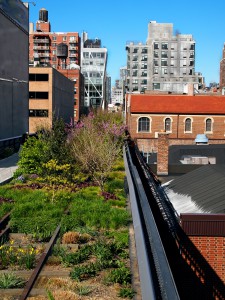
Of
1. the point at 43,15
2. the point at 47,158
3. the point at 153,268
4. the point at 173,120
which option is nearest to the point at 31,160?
the point at 47,158

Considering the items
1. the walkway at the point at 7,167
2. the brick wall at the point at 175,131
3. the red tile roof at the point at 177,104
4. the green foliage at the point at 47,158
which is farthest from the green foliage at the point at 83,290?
the red tile roof at the point at 177,104

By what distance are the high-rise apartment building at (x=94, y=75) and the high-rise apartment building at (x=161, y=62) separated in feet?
51.1

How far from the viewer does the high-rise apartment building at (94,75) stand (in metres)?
143

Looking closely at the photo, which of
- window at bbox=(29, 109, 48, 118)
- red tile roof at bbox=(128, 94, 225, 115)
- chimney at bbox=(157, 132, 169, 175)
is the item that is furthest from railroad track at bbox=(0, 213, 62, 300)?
window at bbox=(29, 109, 48, 118)

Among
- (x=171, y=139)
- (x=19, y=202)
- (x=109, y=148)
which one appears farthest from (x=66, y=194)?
(x=171, y=139)

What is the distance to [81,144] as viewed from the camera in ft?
84.9

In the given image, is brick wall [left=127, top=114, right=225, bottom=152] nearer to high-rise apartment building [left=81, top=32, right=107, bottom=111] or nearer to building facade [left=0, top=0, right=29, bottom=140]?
building facade [left=0, top=0, right=29, bottom=140]

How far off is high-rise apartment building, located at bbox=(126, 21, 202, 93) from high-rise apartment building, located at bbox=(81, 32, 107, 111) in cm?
1559

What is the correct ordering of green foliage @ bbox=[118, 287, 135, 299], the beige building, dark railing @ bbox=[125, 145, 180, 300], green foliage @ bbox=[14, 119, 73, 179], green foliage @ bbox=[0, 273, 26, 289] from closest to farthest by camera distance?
dark railing @ bbox=[125, 145, 180, 300] → green foliage @ bbox=[118, 287, 135, 299] → green foliage @ bbox=[0, 273, 26, 289] → green foliage @ bbox=[14, 119, 73, 179] → the beige building

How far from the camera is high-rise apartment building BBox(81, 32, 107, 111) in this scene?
143375 mm

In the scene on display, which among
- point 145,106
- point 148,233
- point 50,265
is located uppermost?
point 145,106

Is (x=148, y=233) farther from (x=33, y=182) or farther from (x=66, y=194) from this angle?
(x=33, y=182)

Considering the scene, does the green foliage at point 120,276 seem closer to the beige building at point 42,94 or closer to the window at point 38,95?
the beige building at point 42,94

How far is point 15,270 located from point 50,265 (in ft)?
2.71
